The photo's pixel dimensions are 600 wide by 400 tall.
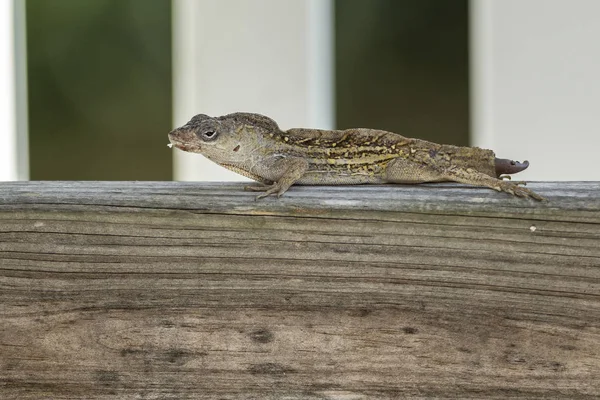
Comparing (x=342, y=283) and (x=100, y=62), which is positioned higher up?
(x=100, y=62)

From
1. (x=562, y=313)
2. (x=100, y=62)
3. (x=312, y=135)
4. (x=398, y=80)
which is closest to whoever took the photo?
(x=562, y=313)

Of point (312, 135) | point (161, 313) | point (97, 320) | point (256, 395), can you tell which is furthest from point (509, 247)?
point (312, 135)

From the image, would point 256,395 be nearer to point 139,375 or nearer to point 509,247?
point 139,375

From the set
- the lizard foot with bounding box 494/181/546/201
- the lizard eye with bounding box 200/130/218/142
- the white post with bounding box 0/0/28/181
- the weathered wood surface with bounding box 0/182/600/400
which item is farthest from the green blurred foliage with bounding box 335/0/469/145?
the weathered wood surface with bounding box 0/182/600/400

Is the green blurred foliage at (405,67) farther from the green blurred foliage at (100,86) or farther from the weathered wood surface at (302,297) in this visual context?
the weathered wood surface at (302,297)

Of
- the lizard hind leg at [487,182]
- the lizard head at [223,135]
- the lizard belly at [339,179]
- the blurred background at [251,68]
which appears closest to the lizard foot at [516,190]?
the lizard hind leg at [487,182]

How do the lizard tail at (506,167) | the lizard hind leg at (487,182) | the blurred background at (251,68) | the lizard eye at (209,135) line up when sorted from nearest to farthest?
the lizard hind leg at (487,182)
the lizard tail at (506,167)
the lizard eye at (209,135)
the blurred background at (251,68)
